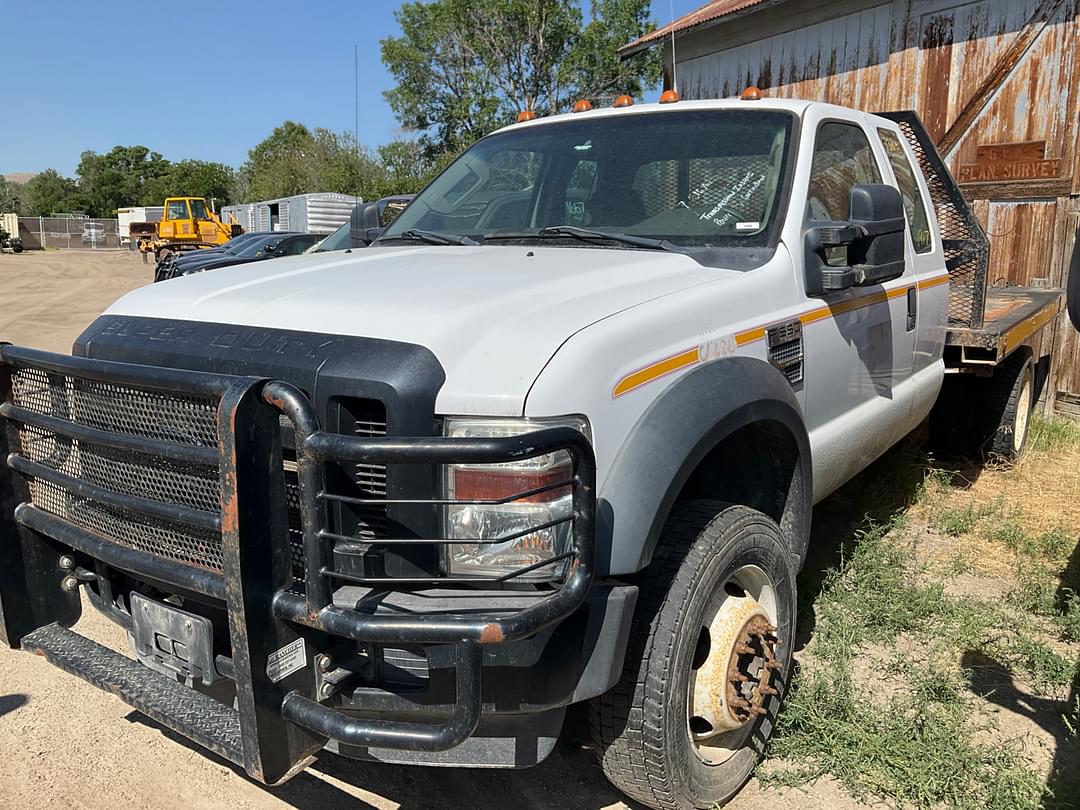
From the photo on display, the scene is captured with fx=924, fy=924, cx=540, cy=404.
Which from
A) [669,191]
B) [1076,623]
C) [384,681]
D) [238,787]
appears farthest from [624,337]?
[1076,623]

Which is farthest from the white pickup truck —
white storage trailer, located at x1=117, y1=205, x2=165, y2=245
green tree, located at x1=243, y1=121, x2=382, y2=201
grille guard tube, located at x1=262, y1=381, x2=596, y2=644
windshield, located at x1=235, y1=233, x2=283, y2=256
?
white storage trailer, located at x1=117, y1=205, x2=165, y2=245

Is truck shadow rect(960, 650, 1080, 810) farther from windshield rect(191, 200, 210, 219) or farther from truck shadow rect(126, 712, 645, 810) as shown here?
windshield rect(191, 200, 210, 219)

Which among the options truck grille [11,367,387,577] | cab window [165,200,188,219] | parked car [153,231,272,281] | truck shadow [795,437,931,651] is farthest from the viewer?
cab window [165,200,188,219]

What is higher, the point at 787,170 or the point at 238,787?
the point at 787,170

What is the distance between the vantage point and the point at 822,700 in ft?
10.7

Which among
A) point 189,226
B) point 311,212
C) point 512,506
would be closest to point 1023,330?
point 512,506

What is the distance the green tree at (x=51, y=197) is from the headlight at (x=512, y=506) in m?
93.8

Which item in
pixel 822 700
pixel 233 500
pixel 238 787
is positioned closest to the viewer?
pixel 233 500

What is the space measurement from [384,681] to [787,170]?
2.32m

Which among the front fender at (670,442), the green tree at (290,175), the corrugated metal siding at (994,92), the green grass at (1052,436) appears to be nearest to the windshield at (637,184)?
the front fender at (670,442)

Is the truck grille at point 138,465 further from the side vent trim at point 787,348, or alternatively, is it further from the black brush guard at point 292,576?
the side vent trim at point 787,348

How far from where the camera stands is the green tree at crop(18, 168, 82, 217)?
8419cm

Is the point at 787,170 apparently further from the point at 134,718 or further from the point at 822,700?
the point at 134,718

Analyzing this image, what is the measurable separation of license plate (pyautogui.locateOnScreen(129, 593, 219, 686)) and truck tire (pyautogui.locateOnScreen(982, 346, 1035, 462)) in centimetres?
539
